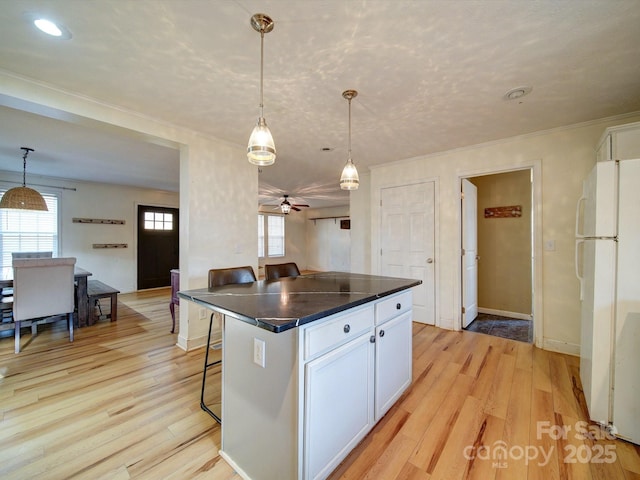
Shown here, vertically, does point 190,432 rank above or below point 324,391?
below

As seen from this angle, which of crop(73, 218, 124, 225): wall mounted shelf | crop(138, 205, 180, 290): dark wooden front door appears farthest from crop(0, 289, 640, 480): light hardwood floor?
crop(138, 205, 180, 290): dark wooden front door

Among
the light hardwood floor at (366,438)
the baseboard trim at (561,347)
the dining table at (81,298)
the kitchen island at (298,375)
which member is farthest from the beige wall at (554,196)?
the dining table at (81,298)

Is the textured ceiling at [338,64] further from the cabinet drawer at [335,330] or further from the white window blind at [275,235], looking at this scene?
the white window blind at [275,235]

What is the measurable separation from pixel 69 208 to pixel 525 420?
7.84m

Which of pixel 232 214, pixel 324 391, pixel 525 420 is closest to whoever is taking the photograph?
pixel 324 391

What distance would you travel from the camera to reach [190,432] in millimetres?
1766

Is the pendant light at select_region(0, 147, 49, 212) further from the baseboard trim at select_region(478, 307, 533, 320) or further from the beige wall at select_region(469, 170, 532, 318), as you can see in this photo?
the baseboard trim at select_region(478, 307, 533, 320)

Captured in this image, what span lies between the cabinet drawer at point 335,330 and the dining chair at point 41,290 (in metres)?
3.64

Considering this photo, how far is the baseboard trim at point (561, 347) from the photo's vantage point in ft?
9.41

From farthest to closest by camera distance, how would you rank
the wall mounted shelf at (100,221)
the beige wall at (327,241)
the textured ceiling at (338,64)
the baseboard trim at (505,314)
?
the beige wall at (327,241), the wall mounted shelf at (100,221), the baseboard trim at (505,314), the textured ceiling at (338,64)

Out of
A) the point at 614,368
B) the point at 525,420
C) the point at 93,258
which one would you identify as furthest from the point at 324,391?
the point at 93,258

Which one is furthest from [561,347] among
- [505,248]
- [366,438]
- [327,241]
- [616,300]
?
[327,241]

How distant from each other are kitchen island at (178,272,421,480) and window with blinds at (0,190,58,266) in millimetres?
5777

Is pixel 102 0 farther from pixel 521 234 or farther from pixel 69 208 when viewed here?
pixel 69 208
